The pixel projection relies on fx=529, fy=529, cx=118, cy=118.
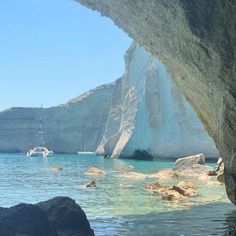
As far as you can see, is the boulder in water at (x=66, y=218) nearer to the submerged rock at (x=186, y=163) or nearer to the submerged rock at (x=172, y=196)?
the submerged rock at (x=172, y=196)

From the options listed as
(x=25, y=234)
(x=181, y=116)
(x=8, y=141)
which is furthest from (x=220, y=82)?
(x=8, y=141)

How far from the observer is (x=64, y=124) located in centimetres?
11525

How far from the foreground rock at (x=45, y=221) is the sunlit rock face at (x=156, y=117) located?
4514 cm

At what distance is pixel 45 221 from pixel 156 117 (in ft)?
170

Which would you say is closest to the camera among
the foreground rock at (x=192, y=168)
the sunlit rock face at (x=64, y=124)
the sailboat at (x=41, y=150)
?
the foreground rock at (x=192, y=168)

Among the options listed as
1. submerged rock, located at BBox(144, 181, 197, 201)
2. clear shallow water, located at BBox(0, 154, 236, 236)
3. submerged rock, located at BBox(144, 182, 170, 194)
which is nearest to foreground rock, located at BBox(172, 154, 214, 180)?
submerged rock, located at BBox(144, 182, 170, 194)

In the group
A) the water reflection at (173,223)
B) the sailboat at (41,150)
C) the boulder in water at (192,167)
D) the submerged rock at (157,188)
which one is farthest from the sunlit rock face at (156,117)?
the water reflection at (173,223)

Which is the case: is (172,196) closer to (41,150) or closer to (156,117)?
(156,117)

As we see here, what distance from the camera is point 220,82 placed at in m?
9.36

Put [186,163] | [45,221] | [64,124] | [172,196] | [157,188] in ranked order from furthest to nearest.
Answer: [64,124]
[186,163]
[157,188]
[172,196]
[45,221]

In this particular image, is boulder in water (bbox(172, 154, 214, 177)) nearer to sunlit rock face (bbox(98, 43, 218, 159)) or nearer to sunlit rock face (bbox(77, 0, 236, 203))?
sunlit rock face (bbox(98, 43, 218, 159))

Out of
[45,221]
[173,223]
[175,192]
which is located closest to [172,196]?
[175,192]

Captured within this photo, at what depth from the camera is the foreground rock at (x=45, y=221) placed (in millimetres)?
10350

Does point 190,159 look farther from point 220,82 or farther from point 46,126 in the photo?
point 46,126
